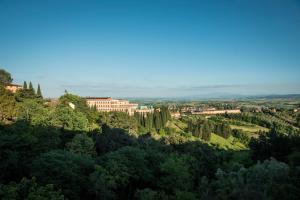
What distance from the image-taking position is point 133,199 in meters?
27.0

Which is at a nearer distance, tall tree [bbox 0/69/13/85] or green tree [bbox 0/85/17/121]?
green tree [bbox 0/85/17/121]

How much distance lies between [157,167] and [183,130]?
204 ft

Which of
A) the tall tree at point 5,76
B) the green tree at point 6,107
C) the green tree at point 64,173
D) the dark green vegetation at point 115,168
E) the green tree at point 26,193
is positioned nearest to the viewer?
the green tree at point 26,193

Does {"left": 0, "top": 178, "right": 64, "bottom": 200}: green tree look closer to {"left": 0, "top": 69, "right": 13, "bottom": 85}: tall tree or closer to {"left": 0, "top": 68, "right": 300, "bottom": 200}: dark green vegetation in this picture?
{"left": 0, "top": 68, "right": 300, "bottom": 200}: dark green vegetation

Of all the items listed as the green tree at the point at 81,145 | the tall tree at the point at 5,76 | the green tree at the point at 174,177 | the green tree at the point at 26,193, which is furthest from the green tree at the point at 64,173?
the tall tree at the point at 5,76

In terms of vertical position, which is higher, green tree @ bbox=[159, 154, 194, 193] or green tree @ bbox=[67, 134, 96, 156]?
green tree @ bbox=[67, 134, 96, 156]

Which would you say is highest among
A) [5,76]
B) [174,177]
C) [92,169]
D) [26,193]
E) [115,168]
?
[5,76]

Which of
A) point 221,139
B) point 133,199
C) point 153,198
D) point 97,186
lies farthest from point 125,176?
point 221,139

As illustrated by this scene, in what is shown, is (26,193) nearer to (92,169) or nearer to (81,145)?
(92,169)

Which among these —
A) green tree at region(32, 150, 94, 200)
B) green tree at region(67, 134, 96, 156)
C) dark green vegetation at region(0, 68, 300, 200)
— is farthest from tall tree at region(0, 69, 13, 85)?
green tree at region(32, 150, 94, 200)

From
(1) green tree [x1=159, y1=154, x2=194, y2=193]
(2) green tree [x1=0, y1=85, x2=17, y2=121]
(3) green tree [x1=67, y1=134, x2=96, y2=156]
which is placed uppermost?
(2) green tree [x1=0, y1=85, x2=17, y2=121]

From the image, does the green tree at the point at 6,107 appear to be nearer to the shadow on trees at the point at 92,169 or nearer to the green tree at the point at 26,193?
the shadow on trees at the point at 92,169

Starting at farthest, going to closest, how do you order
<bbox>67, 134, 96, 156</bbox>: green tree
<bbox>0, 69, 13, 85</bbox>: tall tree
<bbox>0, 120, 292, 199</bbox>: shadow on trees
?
<bbox>0, 69, 13, 85</bbox>: tall tree
<bbox>67, 134, 96, 156</bbox>: green tree
<bbox>0, 120, 292, 199</bbox>: shadow on trees

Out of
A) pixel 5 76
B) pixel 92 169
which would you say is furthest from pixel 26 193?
pixel 5 76
